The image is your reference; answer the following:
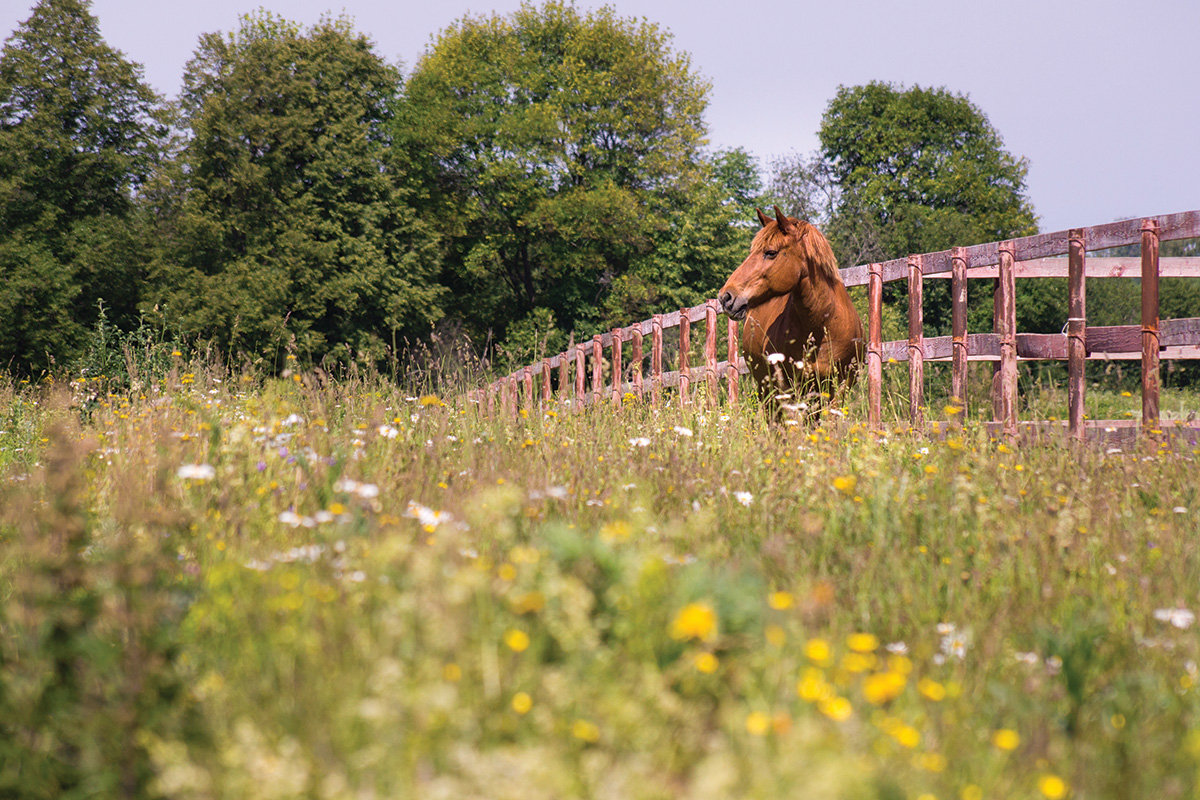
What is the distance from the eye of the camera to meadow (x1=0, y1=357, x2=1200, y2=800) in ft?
5.61

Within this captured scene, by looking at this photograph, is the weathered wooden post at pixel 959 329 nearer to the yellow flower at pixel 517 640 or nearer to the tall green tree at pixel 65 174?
the yellow flower at pixel 517 640

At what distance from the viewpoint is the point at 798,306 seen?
7.81 m

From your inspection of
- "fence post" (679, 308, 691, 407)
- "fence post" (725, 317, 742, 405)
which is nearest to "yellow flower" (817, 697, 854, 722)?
"fence post" (725, 317, 742, 405)

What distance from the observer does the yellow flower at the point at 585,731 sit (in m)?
1.70

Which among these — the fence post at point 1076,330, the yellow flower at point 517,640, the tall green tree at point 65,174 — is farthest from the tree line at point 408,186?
the yellow flower at point 517,640

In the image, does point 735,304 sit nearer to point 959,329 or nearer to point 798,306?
point 798,306

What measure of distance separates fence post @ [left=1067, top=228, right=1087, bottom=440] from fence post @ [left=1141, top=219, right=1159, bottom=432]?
409 mm

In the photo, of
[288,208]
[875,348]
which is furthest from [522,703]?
[288,208]

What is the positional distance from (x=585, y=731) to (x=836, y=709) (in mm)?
532

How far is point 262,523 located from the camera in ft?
10.7

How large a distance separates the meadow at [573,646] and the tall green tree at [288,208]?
82.6 feet

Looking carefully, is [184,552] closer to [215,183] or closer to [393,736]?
[393,736]

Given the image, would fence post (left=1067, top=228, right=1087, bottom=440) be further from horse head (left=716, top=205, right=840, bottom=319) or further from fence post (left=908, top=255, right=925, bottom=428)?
horse head (left=716, top=205, right=840, bottom=319)

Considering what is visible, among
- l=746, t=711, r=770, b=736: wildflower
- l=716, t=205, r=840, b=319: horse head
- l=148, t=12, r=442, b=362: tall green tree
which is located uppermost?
l=148, t=12, r=442, b=362: tall green tree
